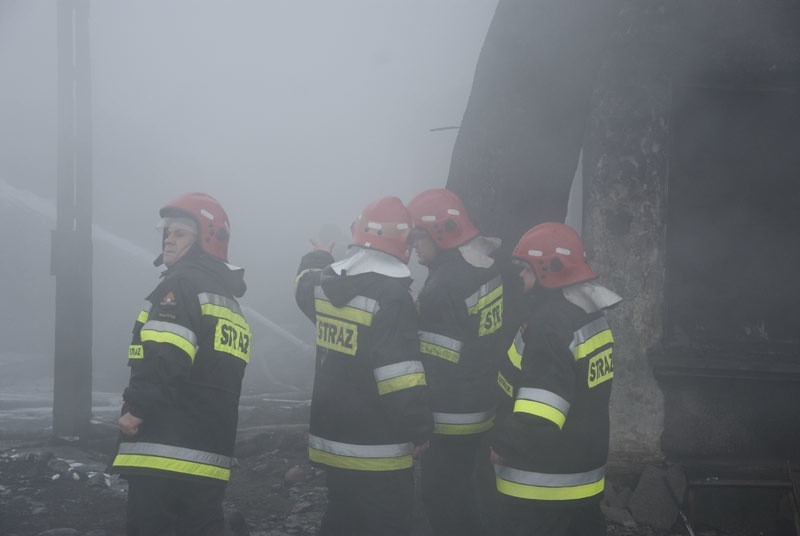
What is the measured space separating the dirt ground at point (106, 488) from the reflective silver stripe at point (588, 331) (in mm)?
2084

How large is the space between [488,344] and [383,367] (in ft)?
3.27

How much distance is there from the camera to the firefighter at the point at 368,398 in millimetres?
3262

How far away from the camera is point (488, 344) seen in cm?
407

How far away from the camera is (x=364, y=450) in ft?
11.0

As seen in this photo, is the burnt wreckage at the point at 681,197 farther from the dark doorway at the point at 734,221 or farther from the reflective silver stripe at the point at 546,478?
the reflective silver stripe at the point at 546,478

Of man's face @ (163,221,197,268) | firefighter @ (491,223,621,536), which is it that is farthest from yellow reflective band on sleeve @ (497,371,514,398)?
man's face @ (163,221,197,268)

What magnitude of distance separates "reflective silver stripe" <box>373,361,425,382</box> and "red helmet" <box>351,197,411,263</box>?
0.57m

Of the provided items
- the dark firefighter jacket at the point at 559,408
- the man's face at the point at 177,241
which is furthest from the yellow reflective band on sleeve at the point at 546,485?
the man's face at the point at 177,241

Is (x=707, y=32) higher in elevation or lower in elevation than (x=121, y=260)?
higher

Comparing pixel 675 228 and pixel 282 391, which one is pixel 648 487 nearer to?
pixel 675 228

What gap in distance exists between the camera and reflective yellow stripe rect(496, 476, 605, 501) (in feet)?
10.4

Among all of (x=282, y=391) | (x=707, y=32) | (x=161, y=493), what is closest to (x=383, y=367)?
(x=161, y=493)

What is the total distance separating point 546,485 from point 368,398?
87cm

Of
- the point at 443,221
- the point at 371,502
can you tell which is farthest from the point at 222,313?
the point at 443,221
